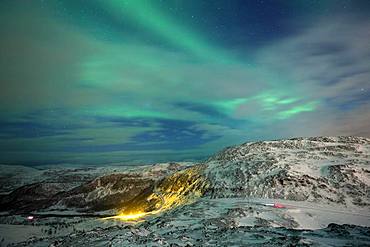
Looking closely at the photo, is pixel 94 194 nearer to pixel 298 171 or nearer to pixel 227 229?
pixel 298 171

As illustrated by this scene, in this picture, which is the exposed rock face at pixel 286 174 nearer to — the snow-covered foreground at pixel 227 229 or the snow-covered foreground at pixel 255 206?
the snow-covered foreground at pixel 255 206

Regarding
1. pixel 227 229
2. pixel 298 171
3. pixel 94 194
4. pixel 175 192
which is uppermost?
pixel 298 171

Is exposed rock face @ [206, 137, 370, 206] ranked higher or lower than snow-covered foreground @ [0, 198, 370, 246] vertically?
higher

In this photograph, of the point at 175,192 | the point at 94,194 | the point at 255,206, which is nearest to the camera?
the point at 255,206

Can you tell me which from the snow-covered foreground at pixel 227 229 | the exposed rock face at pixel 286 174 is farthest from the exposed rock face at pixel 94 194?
the snow-covered foreground at pixel 227 229

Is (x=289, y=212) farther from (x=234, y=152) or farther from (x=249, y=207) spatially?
(x=234, y=152)

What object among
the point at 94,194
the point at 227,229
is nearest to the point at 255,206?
the point at 227,229

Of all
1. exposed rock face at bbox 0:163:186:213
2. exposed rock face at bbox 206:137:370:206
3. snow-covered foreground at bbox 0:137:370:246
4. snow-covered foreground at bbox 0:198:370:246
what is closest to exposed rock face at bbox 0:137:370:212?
exposed rock face at bbox 206:137:370:206

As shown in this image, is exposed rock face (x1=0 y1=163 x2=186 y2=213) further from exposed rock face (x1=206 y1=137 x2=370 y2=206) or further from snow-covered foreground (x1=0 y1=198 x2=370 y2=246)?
snow-covered foreground (x1=0 y1=198 x2=370 y2=246)
